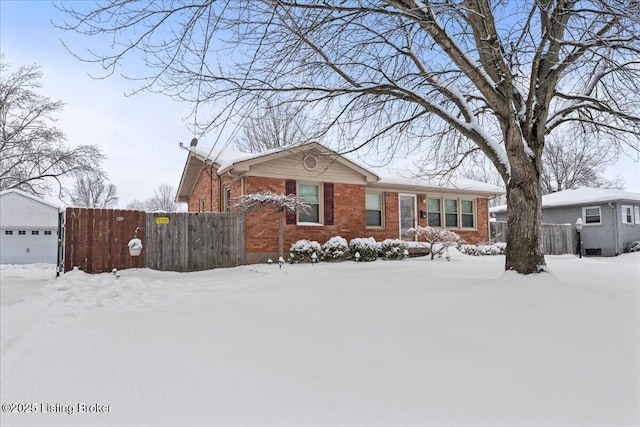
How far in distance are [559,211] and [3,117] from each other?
3067cm

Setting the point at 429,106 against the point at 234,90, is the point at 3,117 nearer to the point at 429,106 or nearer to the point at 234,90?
the point at 234,90

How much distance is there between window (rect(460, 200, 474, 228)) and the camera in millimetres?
17547

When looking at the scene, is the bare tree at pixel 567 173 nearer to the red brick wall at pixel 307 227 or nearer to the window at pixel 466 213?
the window at pixel 466 213

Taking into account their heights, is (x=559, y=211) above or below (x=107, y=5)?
below

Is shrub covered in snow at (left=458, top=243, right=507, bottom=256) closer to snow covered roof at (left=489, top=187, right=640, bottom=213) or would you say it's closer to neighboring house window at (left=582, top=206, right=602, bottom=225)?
snow covered roof at (left=489, top=187, right=640, bottom=213)

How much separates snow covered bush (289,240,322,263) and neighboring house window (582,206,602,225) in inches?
658

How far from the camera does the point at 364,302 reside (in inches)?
195

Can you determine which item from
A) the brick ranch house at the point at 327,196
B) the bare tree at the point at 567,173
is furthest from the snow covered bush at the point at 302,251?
the bare tree at the point at 567,173

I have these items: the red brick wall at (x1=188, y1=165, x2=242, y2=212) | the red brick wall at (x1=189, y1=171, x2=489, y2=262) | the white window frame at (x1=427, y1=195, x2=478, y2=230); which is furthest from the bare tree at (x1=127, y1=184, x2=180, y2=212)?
the white window frame at (x1=427, y1=195, x2=478, y2=230)

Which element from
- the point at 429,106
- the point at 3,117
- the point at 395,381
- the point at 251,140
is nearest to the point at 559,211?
the point at 429,106

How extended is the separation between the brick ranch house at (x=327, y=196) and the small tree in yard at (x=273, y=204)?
12.6 inches

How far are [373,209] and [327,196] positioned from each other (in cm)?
238

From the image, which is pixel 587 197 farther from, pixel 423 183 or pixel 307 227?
pixel 307 227

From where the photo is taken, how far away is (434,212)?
55.5ft
